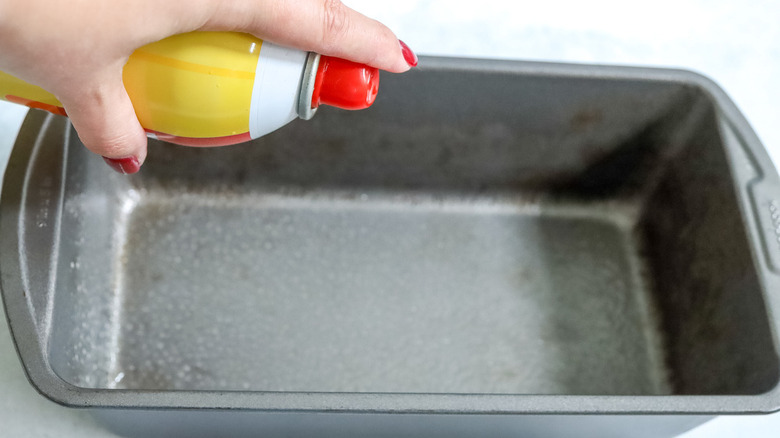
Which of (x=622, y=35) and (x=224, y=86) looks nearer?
(x=224, y=86)

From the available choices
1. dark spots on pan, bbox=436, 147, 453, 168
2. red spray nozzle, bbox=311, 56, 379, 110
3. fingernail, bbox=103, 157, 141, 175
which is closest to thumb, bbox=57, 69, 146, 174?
fingernail, bbox=103, 157, 141, 175

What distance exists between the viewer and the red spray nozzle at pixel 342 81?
17.8 inches

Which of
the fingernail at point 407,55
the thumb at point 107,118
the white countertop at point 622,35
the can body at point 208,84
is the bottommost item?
the thumb at point 107,118

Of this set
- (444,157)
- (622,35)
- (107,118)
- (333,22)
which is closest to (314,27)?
(333,22)

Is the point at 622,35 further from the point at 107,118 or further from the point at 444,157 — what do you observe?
the point at 107,118

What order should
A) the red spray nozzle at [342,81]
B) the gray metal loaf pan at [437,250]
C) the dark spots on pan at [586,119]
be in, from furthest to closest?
the dark spots on pan at [586,119]
the gray metal loaf pan at [437,250]
the red spray nozzle at [342,81]

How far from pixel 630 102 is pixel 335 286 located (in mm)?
322

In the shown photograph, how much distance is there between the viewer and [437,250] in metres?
0.72

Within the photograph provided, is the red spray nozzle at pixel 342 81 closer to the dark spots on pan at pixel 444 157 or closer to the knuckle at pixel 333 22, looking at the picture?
the knuckle at pixel 333 22

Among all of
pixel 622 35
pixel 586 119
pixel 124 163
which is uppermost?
pixel 622 35

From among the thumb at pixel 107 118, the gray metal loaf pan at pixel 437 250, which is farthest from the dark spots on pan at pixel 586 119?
the thumb at pixel 107 118

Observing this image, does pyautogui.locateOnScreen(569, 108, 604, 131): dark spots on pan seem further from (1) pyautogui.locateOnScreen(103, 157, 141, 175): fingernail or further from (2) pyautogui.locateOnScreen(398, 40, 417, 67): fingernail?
(1) pyautogui.locateOnScreen(103, 157, 141, 175): fingernail

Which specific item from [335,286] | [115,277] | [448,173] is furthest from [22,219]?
[448,173]

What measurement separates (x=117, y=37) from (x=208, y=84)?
0.22ft
